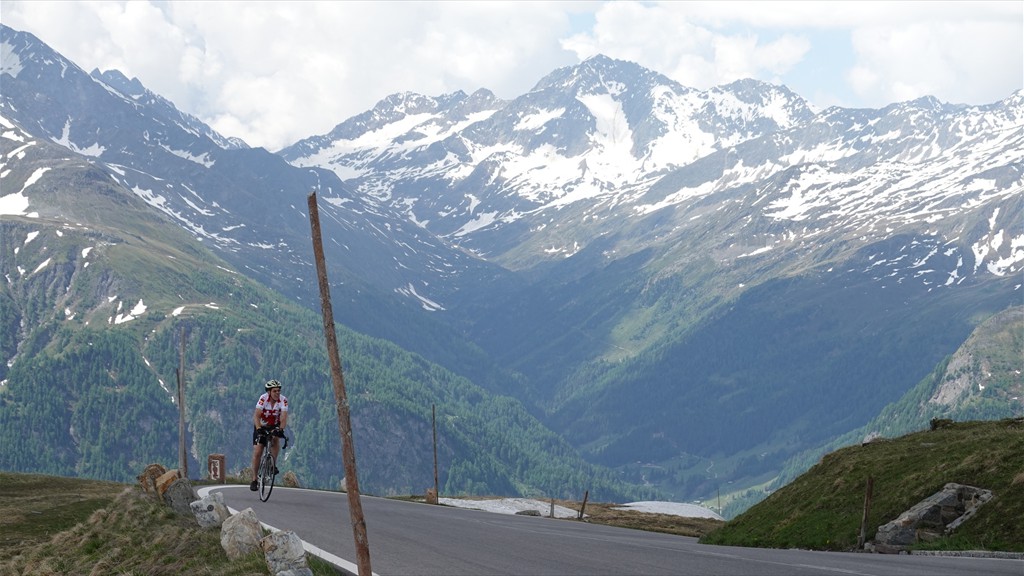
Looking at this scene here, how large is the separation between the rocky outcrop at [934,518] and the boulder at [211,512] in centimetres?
2058

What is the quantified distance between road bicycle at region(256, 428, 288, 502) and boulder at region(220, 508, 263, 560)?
5.84m

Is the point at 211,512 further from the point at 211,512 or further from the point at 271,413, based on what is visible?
the point at 271,413

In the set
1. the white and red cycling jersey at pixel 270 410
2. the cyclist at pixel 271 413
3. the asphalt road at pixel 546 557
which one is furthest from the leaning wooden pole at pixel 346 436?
the white and red cycling jersey at pixel 270 410

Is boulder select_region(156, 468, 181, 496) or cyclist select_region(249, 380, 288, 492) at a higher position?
cyclist select_region(249, 380, 288, 492)

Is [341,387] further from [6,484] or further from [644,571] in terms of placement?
[6,484]

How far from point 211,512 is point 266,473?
15.5 feet

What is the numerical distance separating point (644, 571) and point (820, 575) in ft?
11.7

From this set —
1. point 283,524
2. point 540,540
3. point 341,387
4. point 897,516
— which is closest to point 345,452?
point 341,387

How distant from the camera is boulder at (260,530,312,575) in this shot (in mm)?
22609

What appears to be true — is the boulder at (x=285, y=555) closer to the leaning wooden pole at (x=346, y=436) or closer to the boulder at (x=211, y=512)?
the leaning wooden pole at (x=346, y=436)

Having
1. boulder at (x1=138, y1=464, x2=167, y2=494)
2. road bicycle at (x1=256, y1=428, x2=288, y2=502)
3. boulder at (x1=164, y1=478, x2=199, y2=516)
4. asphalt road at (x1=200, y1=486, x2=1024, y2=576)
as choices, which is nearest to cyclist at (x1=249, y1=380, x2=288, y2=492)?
road bicycle at (x1=256, y1=428, x2=288, y2=502)

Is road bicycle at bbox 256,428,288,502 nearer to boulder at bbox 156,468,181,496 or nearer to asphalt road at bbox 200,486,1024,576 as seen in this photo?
asphalt road at bbox 200,486,1024,576

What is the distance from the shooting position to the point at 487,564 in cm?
2412

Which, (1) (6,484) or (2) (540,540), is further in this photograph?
(1) (6,484)
